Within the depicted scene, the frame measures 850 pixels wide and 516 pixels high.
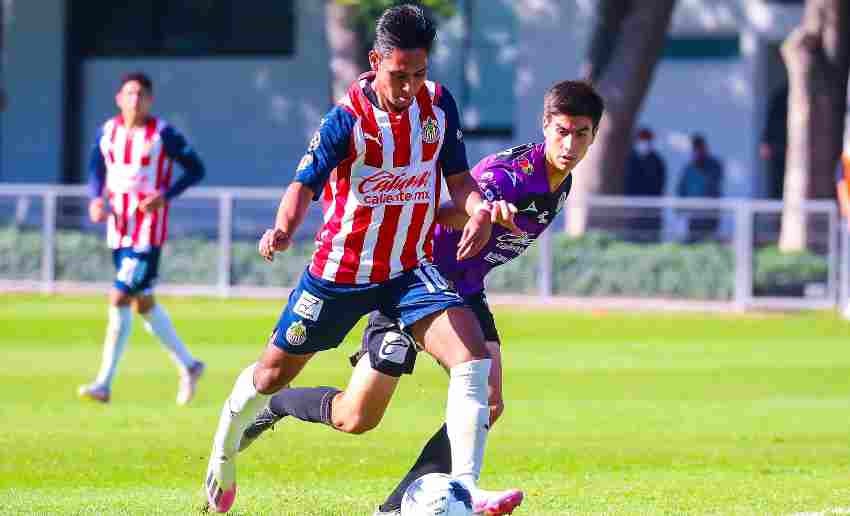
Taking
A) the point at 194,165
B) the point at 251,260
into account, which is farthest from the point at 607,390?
the point at 251,260

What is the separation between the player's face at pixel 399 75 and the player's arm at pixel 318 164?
0.56 ft

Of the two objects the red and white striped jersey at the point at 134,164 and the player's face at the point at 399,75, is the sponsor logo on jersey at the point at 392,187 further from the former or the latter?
the red and white striped jersey at the point at 134,164

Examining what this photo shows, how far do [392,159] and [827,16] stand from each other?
17.2m

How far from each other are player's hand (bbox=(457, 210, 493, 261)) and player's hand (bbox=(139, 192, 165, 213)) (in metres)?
5.54

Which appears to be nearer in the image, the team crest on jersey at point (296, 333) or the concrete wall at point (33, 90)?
the team crest on jersey at point (296, 333)

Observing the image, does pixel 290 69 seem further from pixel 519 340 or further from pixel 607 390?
pixel 607 390

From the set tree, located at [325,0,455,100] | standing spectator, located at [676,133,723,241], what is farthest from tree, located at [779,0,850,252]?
tree, located at [325,0,455,100]

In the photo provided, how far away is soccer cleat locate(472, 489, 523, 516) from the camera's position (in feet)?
21.8

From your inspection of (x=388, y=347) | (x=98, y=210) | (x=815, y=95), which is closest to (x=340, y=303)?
(x=388, y=347)

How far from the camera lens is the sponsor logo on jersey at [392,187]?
6965mm

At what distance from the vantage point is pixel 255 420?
7777 mm

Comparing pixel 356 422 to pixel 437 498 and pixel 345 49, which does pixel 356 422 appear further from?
pixel 345 49

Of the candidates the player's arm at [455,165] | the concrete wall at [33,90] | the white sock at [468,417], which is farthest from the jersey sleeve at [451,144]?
the concrete wall at [33,90]

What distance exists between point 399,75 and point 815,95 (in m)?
16.9
